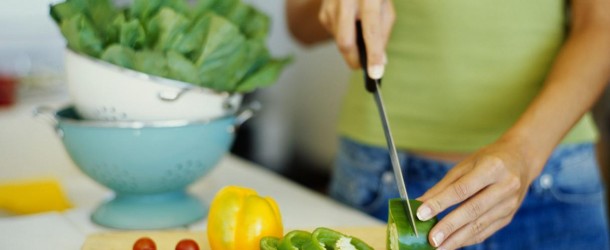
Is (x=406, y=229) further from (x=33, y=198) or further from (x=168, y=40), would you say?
(x=33, y=198)

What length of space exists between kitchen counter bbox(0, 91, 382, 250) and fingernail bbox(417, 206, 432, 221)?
0.29 metres

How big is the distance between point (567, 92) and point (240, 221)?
49 cm

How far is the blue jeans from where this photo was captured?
1.16 meters

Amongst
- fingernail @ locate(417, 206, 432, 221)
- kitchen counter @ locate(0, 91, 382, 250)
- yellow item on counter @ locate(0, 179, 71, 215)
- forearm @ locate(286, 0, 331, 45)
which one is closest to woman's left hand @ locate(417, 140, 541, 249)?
fingernail @ locate(417, 206, 432, 221)

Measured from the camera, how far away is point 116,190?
1.05 metres

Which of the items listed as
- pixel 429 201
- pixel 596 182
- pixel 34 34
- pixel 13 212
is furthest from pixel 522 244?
pixel 34 34

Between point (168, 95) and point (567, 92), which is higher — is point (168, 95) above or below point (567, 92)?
below

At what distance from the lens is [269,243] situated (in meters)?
0.81

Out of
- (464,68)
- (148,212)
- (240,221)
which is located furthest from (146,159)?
(464,68)

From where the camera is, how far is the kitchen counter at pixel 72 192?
101 cm

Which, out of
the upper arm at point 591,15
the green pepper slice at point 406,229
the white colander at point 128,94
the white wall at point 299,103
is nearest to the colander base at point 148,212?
the white colander at point 128,94

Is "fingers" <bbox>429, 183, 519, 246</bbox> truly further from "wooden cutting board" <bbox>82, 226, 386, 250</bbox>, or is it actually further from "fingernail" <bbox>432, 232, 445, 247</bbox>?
"wooden cutting board" <bbox>82, 226, 386, 250</bbox>

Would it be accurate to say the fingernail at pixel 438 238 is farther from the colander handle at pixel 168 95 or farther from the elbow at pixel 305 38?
the elbow at pixel 305 38

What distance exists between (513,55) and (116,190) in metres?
0.66
